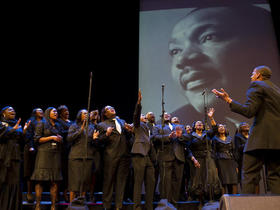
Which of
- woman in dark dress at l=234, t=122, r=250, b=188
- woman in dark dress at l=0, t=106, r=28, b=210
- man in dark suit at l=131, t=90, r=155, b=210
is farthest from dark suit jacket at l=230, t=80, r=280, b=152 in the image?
woman in dark dress at l=0, t=106, r=28, b=210

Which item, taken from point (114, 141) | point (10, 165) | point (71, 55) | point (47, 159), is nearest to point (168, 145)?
point (114, 141)

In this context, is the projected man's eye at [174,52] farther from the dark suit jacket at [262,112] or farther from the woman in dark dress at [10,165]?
the dark suit jacket at [262,112]

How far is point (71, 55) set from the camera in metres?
7.36

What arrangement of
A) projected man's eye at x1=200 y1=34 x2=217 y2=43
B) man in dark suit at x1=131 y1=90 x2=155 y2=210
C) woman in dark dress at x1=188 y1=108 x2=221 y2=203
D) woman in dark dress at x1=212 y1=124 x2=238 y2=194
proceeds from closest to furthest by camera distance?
man in dark suit at x1=131 y1=90 x2=155 y2=210
woman in dark dress at x1=188 y1=108 x2=221 y2=203
woman in dark dress at x1=212 y1=124 x2=238 y2=194
projected man's eye at x1=200 y1=34 x2=217 y2=43

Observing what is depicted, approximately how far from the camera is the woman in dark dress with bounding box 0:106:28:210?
412 cm

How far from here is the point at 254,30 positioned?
698 cm

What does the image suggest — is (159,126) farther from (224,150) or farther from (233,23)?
(233,23)

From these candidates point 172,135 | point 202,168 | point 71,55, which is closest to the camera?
point 172,135

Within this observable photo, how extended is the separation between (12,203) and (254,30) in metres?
6.38

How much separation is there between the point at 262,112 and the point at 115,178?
259 cm

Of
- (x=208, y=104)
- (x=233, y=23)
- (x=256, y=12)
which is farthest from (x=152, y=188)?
(x=256, y=12)

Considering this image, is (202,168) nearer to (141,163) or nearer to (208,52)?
(141,163)

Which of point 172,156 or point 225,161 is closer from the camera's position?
point 172,156

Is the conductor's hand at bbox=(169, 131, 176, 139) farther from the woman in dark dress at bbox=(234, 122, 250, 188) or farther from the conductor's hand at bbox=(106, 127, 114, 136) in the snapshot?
the woman in dark dress at bbox=(234, 122, 250, 188)
